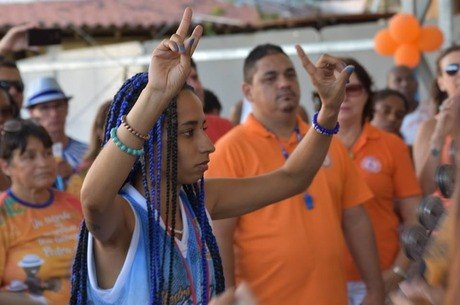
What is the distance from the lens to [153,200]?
3.34 meters

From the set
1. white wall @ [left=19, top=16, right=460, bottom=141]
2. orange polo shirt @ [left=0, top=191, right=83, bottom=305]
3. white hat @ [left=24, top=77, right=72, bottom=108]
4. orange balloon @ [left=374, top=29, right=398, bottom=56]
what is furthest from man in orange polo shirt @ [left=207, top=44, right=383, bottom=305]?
white wall @ [left=19, top=16, right=460, bottom=141]

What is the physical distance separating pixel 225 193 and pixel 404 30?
718 centimetres

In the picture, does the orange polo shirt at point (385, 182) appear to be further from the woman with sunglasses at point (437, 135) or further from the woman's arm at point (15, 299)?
the woman's arm at point (15, 299)

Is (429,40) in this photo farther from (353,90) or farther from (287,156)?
(287,156)

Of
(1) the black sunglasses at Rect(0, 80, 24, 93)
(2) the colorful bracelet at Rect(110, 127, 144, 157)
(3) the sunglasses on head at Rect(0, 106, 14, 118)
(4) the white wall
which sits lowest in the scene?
(2) the colorful bracelet at Rect(110, 127, 144, 157)

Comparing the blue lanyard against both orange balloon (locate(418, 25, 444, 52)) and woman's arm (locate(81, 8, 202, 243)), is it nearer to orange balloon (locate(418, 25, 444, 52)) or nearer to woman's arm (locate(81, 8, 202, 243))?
woman's arm (locate(81, 8, 202, 243))

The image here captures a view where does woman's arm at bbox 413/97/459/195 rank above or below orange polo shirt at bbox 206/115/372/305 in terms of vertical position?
above

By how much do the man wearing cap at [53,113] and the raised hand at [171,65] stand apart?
3.49m

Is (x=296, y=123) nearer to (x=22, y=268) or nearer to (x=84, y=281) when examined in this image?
(x=22, y=268)

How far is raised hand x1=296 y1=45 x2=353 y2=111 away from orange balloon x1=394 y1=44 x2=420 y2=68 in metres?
6.73

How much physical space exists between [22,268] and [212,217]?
4.94 ft

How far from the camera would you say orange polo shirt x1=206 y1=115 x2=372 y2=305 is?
4844mm

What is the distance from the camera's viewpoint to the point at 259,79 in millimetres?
5438

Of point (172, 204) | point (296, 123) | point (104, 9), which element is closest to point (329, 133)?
point (172, 204)
